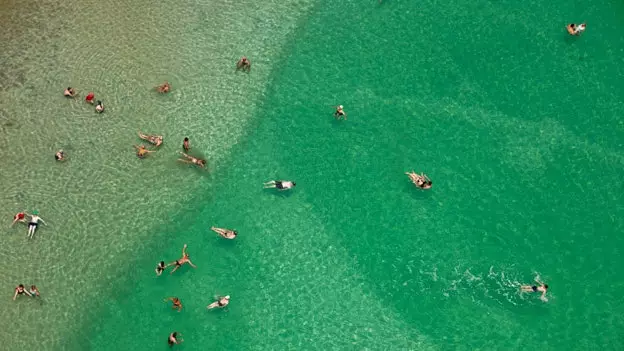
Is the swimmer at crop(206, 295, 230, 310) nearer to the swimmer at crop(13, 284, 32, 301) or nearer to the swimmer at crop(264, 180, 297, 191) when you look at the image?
the swimmer at crop(264, 180, 297, 191)

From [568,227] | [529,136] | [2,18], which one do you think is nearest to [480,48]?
[529,136]

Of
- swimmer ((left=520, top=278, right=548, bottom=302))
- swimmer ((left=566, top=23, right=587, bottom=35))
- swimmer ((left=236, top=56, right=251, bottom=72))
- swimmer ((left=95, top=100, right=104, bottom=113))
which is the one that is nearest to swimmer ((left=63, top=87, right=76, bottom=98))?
swimmer ((left=95, top=100, right=104, bottom=113))

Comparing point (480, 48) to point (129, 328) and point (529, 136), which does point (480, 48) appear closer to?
point (529, 136)

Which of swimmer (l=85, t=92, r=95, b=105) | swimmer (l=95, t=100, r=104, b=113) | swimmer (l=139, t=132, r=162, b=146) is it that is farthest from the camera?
swimmer (l=85, t=92, r=95, b=105)

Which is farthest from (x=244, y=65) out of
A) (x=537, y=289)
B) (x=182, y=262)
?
(x=537, y=289)

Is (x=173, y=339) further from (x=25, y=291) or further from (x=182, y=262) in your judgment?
(x=25, y=291)
